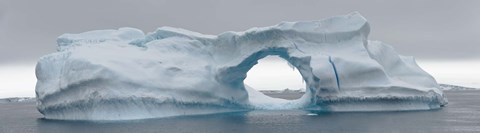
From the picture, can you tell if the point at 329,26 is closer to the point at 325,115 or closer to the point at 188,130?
the point at 325,115

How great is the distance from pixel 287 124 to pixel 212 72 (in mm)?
5900

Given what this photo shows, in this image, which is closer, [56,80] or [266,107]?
[56,80]

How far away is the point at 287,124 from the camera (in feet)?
81.3

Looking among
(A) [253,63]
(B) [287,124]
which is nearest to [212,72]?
(A) [253,63]

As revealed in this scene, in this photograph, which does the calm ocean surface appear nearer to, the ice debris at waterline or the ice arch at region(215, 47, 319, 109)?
the ice debris at waterline

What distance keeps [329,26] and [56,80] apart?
11.6 metres

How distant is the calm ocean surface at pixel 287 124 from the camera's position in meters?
22.3

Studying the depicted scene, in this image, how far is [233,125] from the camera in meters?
24.6

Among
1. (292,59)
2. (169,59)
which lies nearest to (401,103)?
(292,59)

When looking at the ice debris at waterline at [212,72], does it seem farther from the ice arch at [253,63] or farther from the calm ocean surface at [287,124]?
the calm ocean surface at [287,124]

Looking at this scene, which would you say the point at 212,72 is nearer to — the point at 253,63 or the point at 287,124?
the point at 253,63

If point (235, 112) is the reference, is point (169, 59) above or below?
above

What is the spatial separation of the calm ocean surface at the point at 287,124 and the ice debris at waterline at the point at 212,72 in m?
0.71

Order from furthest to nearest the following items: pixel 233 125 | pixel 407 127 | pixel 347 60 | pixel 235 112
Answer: pixel 235 112
pixel 347 60
pixel 233 125
pixel 407 127
